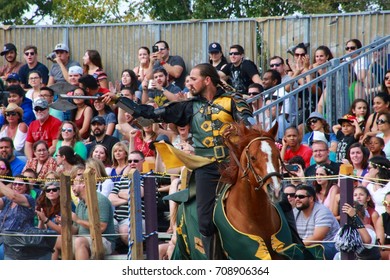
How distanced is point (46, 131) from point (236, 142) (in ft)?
22.9

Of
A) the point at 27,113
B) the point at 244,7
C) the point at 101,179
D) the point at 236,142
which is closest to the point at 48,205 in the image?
the point at 101,179

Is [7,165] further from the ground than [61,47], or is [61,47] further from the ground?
[61,47]

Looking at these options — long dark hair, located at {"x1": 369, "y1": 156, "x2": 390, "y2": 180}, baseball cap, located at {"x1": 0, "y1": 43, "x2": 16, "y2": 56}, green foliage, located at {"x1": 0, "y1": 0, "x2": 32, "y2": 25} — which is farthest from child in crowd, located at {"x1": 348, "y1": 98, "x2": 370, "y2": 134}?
green foliage, located at {"x1": 0, "y1": 0, "x2": 32, "y2": 25}

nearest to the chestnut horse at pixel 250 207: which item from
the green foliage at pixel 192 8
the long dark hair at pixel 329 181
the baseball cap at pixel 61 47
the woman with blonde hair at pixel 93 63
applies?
the long dark hair at pixel 329 181

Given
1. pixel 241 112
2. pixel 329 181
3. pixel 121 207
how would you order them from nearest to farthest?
1. pixel 241 112
2. pixel 329 181
3. pixel 121 207

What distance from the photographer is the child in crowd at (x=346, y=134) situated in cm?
1329

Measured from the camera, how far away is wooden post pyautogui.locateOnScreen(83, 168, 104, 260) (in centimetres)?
1172

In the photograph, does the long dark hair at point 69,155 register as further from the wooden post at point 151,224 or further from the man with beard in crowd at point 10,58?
the man with beard in crowd at point 10,58

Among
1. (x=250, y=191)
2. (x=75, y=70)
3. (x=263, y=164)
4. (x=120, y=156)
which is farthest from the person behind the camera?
(x=75, y=70)

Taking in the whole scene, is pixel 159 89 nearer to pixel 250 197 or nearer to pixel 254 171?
pixel 250 197

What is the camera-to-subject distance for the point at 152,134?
1470cm

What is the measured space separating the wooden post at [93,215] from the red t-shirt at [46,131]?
4208 millimetres

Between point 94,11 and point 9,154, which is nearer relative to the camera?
point 9,154

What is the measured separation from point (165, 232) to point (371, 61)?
4187mm
